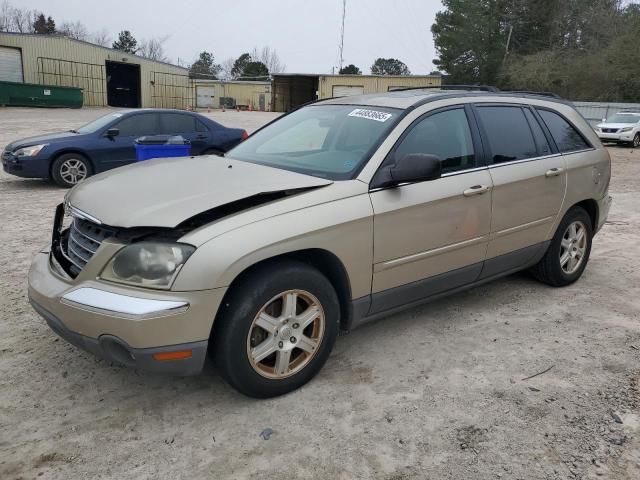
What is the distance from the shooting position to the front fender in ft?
8.32

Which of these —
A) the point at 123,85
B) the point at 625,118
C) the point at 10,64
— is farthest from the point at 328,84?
the point at 625,118

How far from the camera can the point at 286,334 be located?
291 cm

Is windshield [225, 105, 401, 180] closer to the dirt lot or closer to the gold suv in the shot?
the gold suv

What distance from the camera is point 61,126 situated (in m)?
20.9

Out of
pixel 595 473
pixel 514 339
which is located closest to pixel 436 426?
pixel 595 473

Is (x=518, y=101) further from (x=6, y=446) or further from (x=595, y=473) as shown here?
(x=6, y=446)

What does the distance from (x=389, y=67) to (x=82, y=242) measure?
293 ft

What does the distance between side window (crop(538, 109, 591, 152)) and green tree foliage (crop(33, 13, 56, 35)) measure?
88.0 m

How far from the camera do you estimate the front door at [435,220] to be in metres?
3.28

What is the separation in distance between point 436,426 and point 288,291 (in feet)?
3.45

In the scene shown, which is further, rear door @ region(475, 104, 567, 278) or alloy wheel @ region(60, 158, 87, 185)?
alloy wheel @ region(60, 158, 87, 185)

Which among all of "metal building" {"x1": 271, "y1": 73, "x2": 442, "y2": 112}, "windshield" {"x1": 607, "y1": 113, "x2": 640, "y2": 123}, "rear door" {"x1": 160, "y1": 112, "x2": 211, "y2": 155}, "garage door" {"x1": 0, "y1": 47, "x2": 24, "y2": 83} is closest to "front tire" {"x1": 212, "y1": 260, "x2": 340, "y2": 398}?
"rear door" {"x1": 160, "y1": 112, "x2": 211, "y2": 155}

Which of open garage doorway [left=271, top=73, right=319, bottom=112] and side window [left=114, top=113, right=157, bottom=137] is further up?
open garage doorway [left=271, top=73, right=319, bottom=112]

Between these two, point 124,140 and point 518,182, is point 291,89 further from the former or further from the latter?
point 518,182
